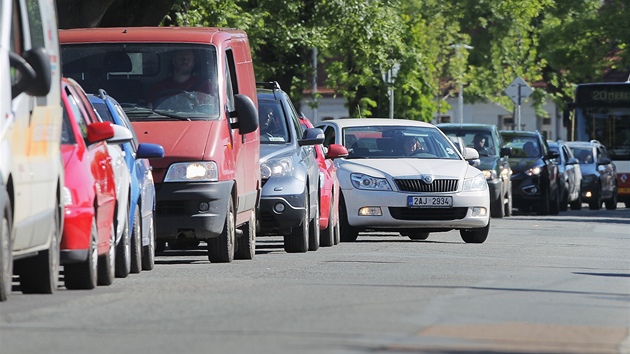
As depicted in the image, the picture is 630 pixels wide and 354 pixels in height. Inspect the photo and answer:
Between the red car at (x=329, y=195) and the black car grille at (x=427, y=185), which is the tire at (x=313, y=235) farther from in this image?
the black car grille at (x=427, y=185)

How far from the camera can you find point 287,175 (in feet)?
58.5

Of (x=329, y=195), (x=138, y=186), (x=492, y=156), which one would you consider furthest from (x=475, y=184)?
(x=492, y=156)

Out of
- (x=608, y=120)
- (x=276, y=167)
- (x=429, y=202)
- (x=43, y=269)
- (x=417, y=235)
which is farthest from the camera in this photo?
(x=608, y=120)

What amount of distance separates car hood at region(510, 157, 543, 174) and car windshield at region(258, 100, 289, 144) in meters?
17.0

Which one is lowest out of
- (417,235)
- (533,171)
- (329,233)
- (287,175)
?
(417,235)

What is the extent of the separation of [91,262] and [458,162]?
10190 millimetres

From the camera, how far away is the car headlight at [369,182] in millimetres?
20516

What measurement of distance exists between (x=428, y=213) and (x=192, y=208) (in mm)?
5806

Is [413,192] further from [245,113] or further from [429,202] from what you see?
[245,113]

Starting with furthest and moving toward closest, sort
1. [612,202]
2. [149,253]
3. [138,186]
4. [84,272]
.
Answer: [612,202], [149,253], [138,186], [84,272]

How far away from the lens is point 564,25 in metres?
60.3

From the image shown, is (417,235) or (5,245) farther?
(417,235)

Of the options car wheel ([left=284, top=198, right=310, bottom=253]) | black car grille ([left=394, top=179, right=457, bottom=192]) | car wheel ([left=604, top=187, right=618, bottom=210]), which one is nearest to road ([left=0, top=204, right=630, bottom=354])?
car wheel ([left=284, top=198, right=310, bottom=253])

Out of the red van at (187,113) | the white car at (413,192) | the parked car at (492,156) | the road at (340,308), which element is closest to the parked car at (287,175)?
the road at (340,308)
